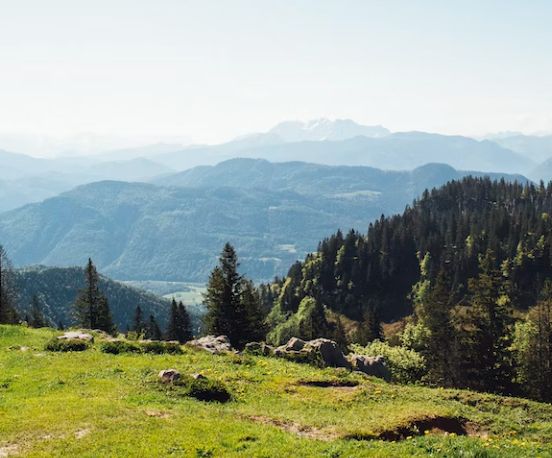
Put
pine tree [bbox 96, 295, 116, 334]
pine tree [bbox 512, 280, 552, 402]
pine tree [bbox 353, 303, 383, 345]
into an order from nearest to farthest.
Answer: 1. pine tree [bbox 512, 280, 552, 402]
2. pine tree [bbox 96, 295, 116, 334]
3. pine tree [bbox 353, 303, 383, 345]

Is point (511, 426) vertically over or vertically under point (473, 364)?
over

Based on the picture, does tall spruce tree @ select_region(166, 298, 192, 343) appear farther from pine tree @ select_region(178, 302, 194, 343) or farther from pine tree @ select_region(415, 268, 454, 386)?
pine tree @ select_region(415, 268, 454, 386)

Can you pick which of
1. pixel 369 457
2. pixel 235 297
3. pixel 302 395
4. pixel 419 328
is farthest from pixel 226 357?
pixel 419 328

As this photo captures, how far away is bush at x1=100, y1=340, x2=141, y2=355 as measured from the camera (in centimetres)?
4566

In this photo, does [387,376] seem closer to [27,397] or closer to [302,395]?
[302,395]

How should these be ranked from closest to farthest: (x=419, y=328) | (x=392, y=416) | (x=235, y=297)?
(x=392, y=416), (x=235, y=297), (x=419, y=328)

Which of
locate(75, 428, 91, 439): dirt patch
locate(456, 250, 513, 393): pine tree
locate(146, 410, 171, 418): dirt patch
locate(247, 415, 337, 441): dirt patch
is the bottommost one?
locate(456, 250, 513, 393): pine tree

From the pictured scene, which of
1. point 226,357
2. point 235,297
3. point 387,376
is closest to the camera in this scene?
point 226,357

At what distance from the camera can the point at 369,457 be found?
22312 millimetres

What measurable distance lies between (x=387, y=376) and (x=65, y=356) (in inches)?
1135

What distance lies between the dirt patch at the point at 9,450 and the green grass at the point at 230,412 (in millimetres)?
110

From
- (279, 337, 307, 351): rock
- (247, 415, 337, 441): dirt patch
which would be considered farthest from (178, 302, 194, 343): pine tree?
(247, 415, 337, 441): dirt patch

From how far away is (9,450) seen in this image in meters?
22.2

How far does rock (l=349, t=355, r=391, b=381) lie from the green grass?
6.77 meters
